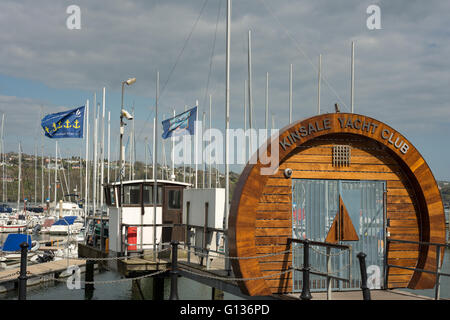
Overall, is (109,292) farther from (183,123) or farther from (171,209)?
(183,123)

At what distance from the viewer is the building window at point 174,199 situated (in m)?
21.0

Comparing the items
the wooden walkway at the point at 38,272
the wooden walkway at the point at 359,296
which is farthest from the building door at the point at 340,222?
the wooden walkway at the point at 38,272

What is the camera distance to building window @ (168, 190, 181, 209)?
68.9 ft

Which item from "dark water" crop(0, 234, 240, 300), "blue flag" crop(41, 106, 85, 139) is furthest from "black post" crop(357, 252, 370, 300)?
"blue flag" crop(41, 106, 85, 139)

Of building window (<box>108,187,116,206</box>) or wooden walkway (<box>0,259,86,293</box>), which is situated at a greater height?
building window (<box>108,187,116,206</box>)

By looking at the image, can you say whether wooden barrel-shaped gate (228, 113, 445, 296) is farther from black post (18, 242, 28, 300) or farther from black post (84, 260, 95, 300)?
black post (84, 260, 95, 300)

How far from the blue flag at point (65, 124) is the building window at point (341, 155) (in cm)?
1605

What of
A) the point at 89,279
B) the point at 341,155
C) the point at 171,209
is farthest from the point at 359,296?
the point at 89,279

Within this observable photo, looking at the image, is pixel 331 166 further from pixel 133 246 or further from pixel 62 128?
pixel 62 128

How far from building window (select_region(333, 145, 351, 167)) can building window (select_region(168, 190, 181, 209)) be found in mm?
10226

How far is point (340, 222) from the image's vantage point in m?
12.2

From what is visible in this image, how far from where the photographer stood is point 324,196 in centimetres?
1214

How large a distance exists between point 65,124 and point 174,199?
782 centimetres
